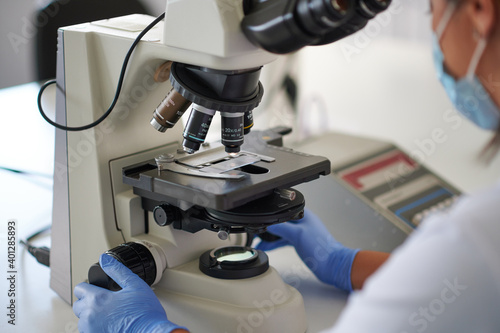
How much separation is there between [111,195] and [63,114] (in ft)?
0.65

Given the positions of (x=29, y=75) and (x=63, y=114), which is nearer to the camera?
(x=63, y=114)

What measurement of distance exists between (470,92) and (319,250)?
0.64 m

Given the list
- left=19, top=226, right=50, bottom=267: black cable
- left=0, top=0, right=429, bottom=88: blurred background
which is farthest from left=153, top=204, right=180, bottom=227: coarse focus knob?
left=0, top=0, right=429, bottom=88: blurred background

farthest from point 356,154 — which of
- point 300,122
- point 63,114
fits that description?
point 63,114

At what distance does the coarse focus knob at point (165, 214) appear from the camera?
1.16 metres

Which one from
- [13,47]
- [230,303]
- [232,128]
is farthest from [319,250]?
[13,47]

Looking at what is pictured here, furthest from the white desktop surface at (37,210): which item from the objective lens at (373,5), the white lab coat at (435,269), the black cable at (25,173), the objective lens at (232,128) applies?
the objective lens at (232,128)

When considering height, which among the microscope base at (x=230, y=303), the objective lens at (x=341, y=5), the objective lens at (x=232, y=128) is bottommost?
the microscope base at (x=230, y=303)

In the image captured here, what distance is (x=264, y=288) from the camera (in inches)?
45.7

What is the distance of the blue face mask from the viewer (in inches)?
33.7

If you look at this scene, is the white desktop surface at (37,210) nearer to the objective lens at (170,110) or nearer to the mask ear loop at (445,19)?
Answer: the mask ear loop at (445,19)

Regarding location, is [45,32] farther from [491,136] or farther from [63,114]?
[491,136]

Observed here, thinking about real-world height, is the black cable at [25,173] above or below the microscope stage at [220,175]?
below

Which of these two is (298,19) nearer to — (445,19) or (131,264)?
(445,19)
